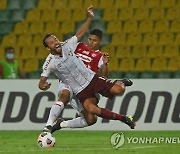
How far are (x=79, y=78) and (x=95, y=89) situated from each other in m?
0.29

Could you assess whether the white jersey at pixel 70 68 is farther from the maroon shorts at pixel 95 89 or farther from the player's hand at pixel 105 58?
the player's hand at pixel 105 58

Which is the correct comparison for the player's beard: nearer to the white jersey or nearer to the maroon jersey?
the white jersey

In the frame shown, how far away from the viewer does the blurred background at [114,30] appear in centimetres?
1828

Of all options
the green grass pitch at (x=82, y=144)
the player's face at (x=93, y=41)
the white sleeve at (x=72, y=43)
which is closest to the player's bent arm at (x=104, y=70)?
the player's face at (x=93, y=41)

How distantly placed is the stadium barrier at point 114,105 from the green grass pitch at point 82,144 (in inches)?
17.6

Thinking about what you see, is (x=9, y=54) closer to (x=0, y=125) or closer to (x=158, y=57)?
(x=0, y=125)

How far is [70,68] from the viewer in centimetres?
1127

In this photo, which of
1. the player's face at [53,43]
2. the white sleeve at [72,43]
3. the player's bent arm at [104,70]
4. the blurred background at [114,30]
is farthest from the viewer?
the blurred background at [114,30]

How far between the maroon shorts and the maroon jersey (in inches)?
30.7

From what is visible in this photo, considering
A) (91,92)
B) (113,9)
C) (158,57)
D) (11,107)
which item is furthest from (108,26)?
(91,92)

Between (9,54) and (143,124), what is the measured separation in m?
3.54

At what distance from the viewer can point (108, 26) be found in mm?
19516

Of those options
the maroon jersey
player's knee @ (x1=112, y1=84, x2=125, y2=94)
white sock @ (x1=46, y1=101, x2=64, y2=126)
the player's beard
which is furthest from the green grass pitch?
the player's beard

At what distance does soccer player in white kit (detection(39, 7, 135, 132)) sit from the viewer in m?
11.1
